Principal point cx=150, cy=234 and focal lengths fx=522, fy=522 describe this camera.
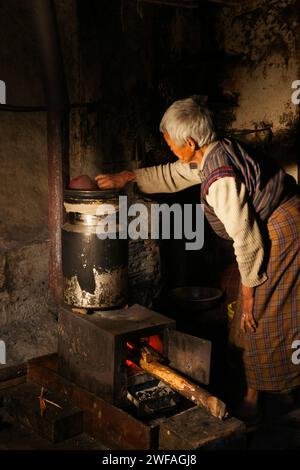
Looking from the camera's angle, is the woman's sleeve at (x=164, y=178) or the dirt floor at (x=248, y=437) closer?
the dirt floor at (x=248, y=437)

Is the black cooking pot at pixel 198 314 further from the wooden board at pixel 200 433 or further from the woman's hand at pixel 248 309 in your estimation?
the wooden board at pixel 200 433

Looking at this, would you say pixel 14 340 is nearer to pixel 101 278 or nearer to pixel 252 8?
pixel 101 278

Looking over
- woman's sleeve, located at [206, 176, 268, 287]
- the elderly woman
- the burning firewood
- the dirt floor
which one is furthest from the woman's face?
the dirt floor

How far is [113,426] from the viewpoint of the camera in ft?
10.9

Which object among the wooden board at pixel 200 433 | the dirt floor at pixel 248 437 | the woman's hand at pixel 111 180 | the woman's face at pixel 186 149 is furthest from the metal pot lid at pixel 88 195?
the dirt floor at pixel 248 437

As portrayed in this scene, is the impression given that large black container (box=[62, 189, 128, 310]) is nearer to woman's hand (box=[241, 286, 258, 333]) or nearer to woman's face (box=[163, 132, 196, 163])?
woman's face (box=[163, 132, 196, 163])

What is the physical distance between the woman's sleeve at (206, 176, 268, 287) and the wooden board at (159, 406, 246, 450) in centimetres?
101

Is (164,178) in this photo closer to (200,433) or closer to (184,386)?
(184,386)

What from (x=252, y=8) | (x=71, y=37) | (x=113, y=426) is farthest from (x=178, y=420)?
(x=252, y=8)

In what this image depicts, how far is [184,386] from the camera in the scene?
3402mm

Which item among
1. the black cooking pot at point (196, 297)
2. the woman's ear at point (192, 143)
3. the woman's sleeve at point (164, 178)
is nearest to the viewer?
the woman's ear at point (192, 143)

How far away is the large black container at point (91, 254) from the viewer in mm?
3543

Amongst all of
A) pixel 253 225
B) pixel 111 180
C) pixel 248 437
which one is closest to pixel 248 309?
pixel 253 225

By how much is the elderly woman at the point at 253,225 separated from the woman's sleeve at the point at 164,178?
0.07 ft
